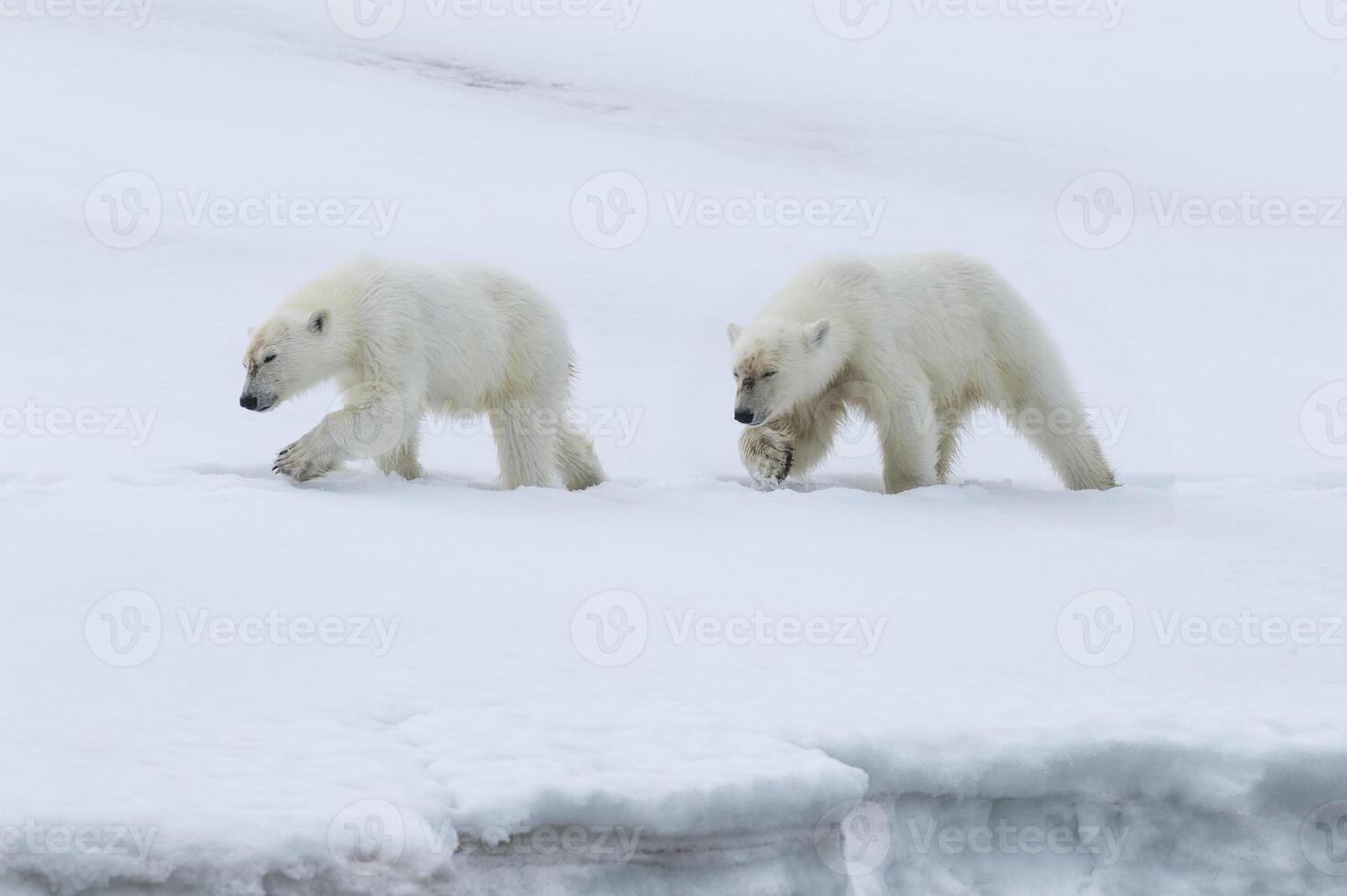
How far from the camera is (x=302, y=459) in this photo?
4680mm

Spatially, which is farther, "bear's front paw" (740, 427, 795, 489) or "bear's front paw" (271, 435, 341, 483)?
"bear's front paw" (740, 427, 795, 489)

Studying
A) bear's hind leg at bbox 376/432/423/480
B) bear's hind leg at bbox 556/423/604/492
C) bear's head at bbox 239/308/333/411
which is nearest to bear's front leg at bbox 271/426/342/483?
bear's head at bbox 239/308/333/411

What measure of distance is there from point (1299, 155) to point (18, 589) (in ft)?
46.9

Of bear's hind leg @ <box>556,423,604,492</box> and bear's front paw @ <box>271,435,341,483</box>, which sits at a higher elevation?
bear's hind leg @ <box>556,423,604,492</box>

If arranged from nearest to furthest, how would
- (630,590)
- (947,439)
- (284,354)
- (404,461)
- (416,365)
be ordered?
(630,590) → (284,354) → (416,365) → (404,461) → (947,439)

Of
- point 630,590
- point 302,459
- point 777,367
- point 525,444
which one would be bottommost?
point 630,590

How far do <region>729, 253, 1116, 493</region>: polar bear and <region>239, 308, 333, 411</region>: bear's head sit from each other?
146cm

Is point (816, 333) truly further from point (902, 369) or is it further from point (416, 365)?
point (416, 365)

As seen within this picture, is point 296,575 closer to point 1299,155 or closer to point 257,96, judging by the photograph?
point 257,96

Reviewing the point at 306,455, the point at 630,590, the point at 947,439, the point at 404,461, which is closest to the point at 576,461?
the point at 404,461

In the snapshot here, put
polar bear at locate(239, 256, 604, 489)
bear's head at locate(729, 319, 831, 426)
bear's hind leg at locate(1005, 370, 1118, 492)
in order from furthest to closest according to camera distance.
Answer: bear's hind leg at locate(1005, 370, 1118, 492) → bear's head at locate(729, 319, 831, 426) → polar bear at locate(239, 256, 604, 489)

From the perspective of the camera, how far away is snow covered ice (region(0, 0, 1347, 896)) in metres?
2.68

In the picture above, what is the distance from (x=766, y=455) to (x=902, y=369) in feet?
1.96

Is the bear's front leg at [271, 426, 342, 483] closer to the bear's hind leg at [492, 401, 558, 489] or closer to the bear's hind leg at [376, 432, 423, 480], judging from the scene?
the bear's hind leg at [376, 432, 423, 480]
